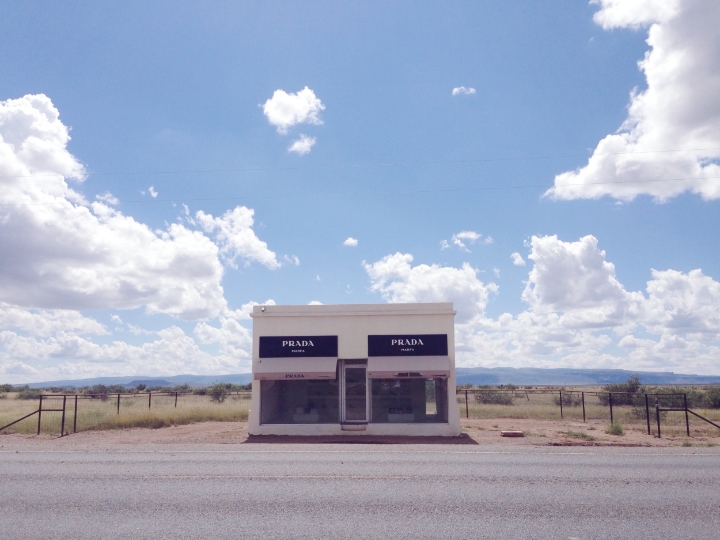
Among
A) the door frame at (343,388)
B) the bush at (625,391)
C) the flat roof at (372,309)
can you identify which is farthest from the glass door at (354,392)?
the bush at (625,391)

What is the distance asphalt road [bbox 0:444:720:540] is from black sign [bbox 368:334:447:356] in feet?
24.4

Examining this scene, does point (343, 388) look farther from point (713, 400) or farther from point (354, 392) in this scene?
point (713, 400)

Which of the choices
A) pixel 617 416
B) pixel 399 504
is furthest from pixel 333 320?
pixel 617 416

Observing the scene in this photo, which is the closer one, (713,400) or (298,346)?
(298,346)

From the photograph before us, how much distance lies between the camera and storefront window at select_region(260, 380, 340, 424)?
2206 centimetres

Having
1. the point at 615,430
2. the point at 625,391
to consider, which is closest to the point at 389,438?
the point at 615,430

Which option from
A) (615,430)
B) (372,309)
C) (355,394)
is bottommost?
(615,430)

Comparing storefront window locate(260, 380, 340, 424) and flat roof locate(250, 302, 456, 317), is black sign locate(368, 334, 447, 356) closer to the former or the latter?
flat roof locate(250, 302, 456, 317)

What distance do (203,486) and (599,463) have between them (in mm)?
8291

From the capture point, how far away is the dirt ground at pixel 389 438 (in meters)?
19.5

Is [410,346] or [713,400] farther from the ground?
[410,346]

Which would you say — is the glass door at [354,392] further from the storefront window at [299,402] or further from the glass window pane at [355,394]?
the storefront window at [299,402]

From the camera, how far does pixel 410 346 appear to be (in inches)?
871

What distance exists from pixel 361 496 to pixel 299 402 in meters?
13.0
